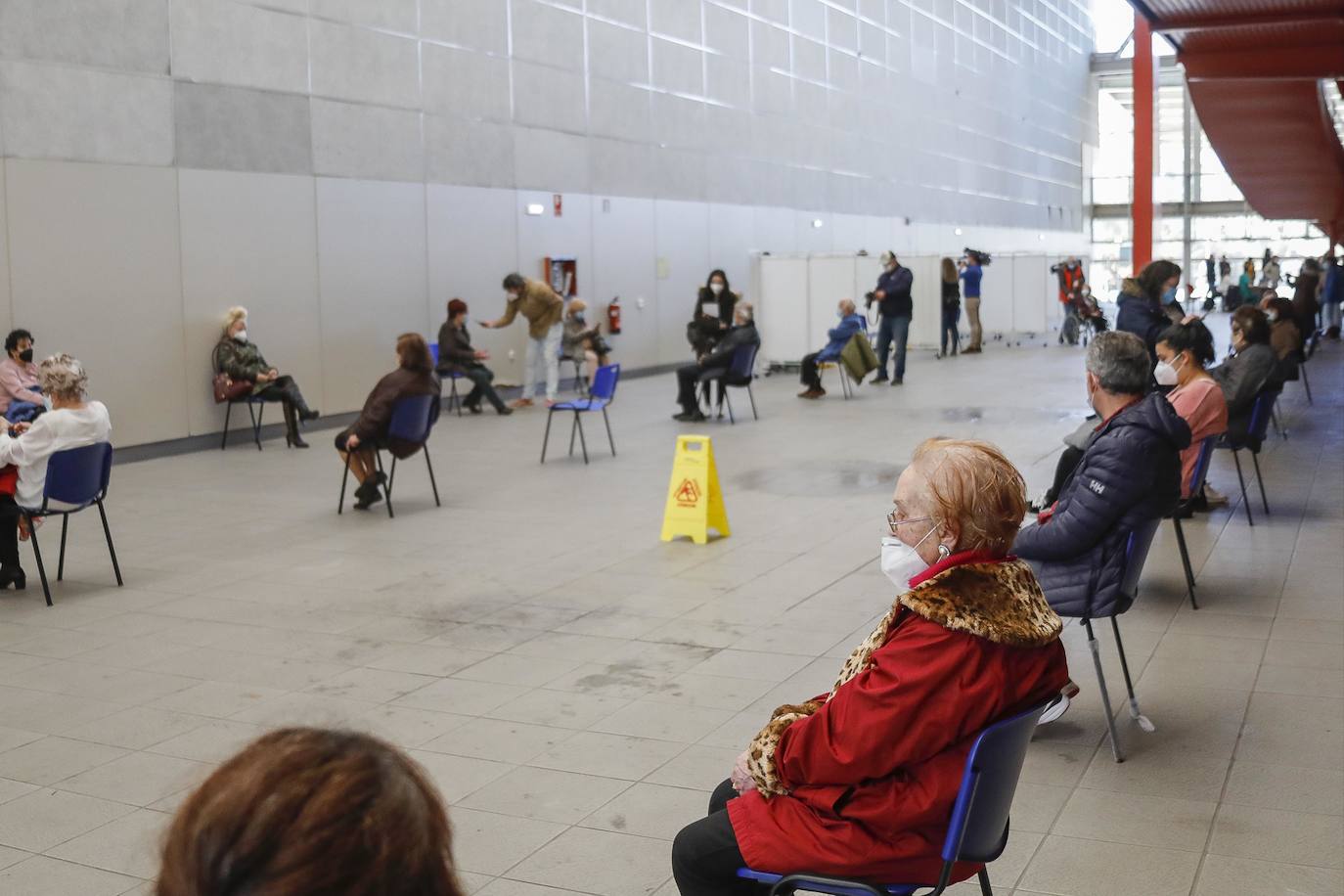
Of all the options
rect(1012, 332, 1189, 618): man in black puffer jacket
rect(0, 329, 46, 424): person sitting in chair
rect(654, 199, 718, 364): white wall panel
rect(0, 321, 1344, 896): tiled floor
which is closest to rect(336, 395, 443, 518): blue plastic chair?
rect(0, 321, 1344, 896): tiled floor

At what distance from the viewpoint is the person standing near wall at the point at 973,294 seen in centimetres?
2408

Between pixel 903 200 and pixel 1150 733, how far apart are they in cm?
2570

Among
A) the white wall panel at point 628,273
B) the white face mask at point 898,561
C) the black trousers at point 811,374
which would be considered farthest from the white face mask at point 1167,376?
the white wall panel at point 628,273

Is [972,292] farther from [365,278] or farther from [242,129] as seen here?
[242,129]

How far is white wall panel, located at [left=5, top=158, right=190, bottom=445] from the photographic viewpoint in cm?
1146

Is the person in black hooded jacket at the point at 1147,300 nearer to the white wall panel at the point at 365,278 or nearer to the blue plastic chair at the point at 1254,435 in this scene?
the blue plastic chair at the point at 1254,435

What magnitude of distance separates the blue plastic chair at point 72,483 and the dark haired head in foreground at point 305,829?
20.9 feet

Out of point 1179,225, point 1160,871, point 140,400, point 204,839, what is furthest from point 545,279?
point 1179,225

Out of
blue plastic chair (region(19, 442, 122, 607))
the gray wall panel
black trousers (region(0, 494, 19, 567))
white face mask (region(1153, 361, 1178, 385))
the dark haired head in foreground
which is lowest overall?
black trousers (region(0, 494, 19, 567))

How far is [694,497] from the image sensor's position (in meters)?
8.25

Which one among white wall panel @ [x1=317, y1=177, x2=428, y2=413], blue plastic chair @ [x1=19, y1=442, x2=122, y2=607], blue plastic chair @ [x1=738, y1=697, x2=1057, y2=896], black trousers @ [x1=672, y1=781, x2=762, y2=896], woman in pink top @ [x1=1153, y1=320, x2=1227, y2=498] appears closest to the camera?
blue plastic chair @ [x1=738, y1=697, x2=1057, y2=896]

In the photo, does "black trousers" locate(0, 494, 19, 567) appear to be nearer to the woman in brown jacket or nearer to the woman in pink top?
the woman in brown jacket

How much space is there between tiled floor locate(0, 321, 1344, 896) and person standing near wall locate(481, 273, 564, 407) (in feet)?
19.3

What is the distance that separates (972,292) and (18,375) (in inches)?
680
